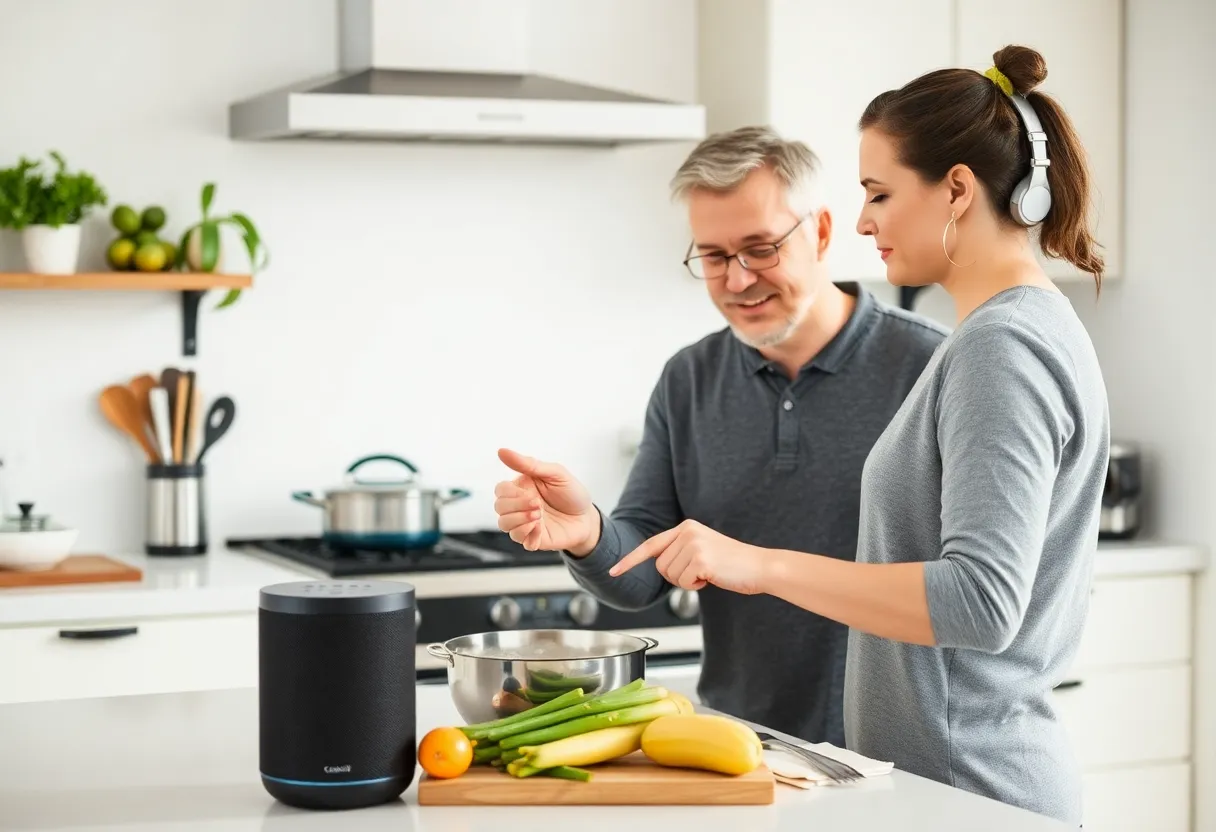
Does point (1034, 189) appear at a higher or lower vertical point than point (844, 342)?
higher

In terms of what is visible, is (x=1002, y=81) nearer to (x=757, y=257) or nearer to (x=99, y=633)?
(x=757, y=257)

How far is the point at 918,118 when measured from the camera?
1665 mm

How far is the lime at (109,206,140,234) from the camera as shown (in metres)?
3.31

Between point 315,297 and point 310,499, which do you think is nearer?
point 310,499

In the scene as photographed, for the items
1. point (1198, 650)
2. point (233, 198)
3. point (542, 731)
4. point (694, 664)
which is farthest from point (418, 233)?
point (542, 731)

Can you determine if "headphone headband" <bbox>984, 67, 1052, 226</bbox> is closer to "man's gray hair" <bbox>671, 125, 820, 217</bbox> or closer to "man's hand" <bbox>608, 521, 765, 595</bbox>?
"man's hand" <bbox>608, 521, 765, 595</bbox>

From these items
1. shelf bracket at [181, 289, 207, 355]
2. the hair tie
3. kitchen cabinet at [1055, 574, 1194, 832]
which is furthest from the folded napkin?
shelf bracket at [181, 289, 207, 355]

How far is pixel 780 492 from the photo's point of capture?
88.8 inches

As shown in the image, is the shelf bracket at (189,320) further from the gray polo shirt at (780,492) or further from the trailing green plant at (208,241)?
the gray polo shirt at (780,492)

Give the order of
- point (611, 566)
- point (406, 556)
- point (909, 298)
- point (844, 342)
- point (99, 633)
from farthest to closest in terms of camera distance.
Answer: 1. point (909, 298)
2. point (406, 556)
3. point (99, 633)
4. point (844, 342)
5. point (611, 566)

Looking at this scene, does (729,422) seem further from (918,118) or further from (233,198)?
(233,198)

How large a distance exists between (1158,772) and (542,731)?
2.58 m

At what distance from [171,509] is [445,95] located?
1064 millimetres

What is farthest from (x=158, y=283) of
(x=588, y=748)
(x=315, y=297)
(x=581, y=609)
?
(x=588, y=748)
